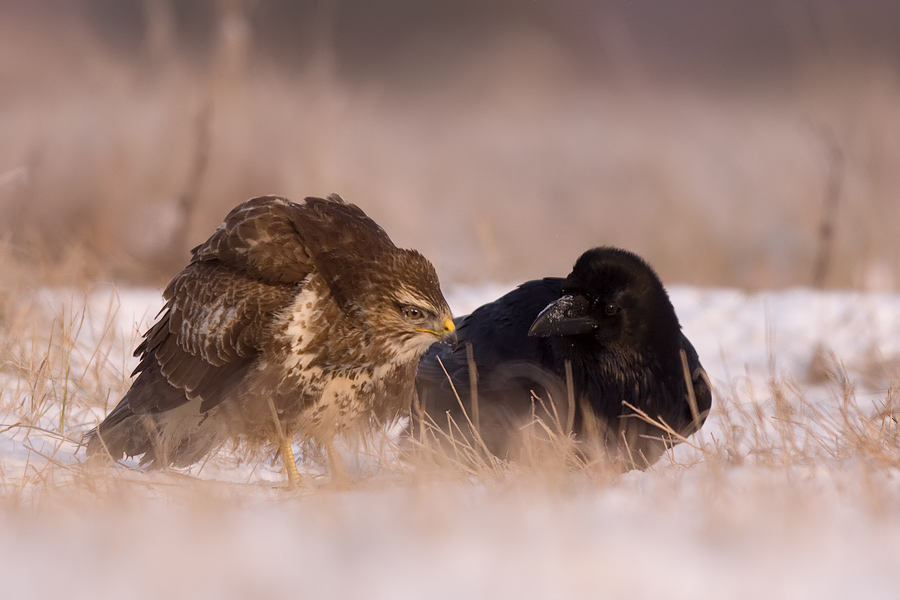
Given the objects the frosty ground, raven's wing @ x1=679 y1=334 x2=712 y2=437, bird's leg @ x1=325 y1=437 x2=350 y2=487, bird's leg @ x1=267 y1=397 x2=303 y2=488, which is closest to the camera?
the frosty ground

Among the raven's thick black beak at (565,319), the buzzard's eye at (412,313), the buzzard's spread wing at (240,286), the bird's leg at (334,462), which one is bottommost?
the bird's leg at (334,462)

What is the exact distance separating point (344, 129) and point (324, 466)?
203 inches

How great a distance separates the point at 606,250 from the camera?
4.33 metres

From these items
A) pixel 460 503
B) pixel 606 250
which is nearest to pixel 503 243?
pixel 606 250

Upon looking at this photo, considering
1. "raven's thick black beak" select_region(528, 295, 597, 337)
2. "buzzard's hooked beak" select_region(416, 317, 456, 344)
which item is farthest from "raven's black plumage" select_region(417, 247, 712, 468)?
"buzzard's hooked beak" select_region(416, 317, 456, 344)

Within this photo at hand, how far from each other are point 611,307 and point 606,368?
265 millimetres

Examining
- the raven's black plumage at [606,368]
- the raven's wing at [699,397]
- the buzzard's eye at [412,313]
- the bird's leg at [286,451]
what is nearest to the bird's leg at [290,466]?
the bird's leg at [286,451]

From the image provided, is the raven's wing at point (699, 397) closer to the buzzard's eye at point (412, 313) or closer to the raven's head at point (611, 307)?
the raven's head at point (611, 307)

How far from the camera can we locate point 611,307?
4242mm

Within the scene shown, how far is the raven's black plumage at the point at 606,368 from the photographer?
416 cm

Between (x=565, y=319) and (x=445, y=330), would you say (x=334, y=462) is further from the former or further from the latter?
(x=565, y=319)

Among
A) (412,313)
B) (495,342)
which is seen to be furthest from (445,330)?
(495,342)

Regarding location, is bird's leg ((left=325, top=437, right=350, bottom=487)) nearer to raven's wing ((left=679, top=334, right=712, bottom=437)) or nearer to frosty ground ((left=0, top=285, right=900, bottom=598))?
frosty ground ((left=0, top=285, right=900, bottom=598))

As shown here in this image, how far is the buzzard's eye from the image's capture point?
12.3 feet
